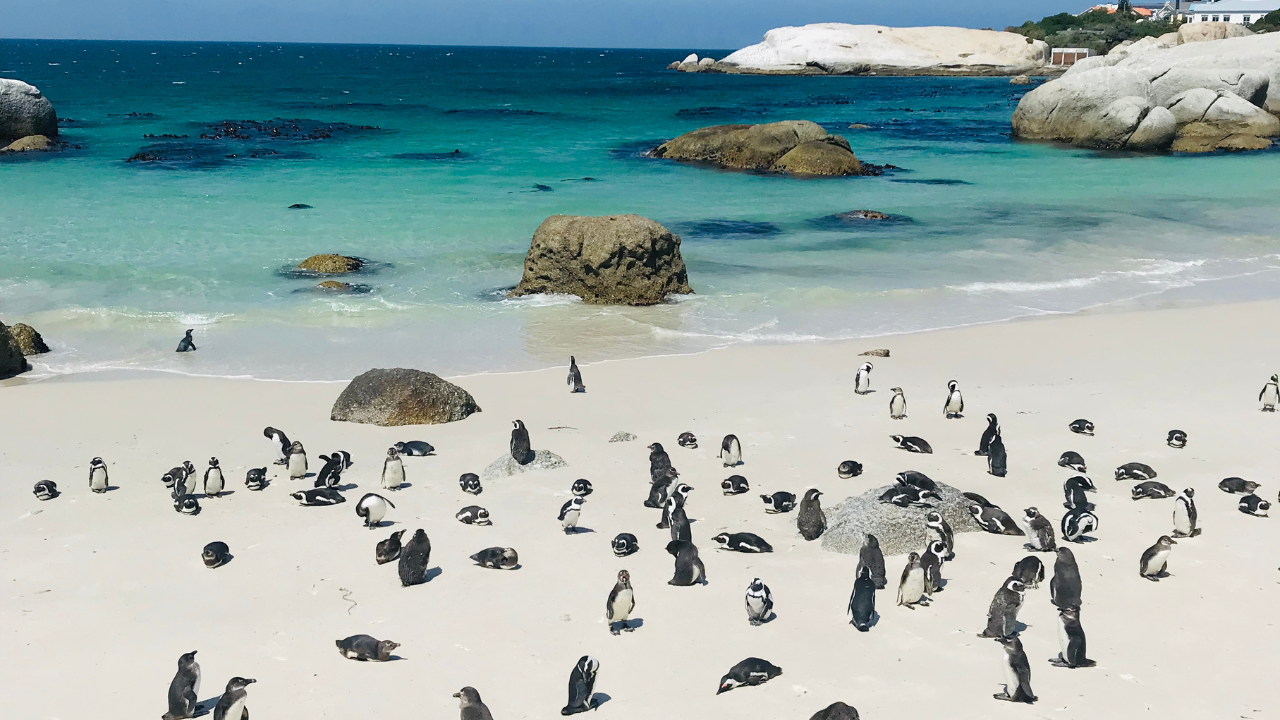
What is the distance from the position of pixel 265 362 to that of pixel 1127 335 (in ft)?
44.2

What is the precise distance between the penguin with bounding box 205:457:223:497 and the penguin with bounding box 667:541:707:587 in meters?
4.88

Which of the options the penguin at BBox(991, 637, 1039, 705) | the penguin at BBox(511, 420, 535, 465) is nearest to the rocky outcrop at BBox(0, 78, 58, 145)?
the penguin at BBox(511, 420, 535, 465)

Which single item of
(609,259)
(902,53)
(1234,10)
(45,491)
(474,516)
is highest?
(1234,10)

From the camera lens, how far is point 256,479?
11430 millimetres

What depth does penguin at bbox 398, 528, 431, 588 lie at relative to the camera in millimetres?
9141

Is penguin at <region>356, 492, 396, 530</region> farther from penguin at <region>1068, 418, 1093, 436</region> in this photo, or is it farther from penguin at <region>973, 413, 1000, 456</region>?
penguin at <region>1068, 418, 1093, 436</region>

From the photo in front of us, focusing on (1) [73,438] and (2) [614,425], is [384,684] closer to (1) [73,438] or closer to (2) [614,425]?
(2) [614,425]

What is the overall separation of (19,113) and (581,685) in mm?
48410

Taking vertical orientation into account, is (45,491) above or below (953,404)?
above

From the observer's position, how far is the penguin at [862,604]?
824 centimetres

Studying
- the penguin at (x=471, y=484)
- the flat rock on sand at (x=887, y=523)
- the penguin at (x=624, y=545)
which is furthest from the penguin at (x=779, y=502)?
the penguin at (x=471, y=484)

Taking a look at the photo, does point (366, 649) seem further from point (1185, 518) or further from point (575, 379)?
point (575, 379)

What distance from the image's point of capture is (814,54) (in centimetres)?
12400

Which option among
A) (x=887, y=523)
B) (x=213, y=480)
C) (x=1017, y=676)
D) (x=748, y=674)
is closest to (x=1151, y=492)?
(x=887, y=523)
